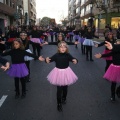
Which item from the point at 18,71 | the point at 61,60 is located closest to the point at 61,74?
the point at 61,60

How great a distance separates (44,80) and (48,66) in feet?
11.3

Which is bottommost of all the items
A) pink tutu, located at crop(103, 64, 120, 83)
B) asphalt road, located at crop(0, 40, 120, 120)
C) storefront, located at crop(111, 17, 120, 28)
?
asphalt road, located at crop(0, 40, 120, 120)

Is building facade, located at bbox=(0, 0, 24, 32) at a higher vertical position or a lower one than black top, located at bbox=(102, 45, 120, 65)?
higher

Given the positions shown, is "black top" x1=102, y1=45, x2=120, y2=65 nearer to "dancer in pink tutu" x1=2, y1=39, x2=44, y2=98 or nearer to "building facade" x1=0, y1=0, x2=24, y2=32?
"dancer in pink tutu" x1=2, y1=39, x2=44, y2=98

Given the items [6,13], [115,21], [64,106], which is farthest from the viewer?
[115,21]

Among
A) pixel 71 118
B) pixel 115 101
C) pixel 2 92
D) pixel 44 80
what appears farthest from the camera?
pixel 44 80

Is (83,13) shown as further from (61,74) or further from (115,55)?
(61,74)

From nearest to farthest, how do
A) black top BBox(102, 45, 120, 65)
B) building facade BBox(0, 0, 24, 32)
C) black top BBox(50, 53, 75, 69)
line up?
black top BBox(50, 53, 75, 69) < black top BBox(102, 45, 120, 65) < building facade BBox(0, 0, 24, 32)

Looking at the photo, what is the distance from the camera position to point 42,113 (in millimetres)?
6121

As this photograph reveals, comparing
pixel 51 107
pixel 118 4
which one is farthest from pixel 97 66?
pixel 118 4

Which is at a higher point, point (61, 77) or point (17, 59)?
point (17, 59)

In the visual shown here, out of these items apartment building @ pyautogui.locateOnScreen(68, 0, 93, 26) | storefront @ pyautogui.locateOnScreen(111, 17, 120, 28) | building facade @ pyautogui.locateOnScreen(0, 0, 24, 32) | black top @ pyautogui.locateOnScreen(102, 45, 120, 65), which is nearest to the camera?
black top @ pyautogui.locateOnScreen(102, 45, 120, 65)

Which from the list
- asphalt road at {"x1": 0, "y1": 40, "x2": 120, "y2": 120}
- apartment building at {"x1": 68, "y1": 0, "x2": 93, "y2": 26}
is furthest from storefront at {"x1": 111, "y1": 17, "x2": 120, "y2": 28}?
asphalt road at {"x1": 0, "y1": 40, "x2": 120, "y2": 120}

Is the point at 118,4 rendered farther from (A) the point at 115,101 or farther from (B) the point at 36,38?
(A) the point at 115,101
